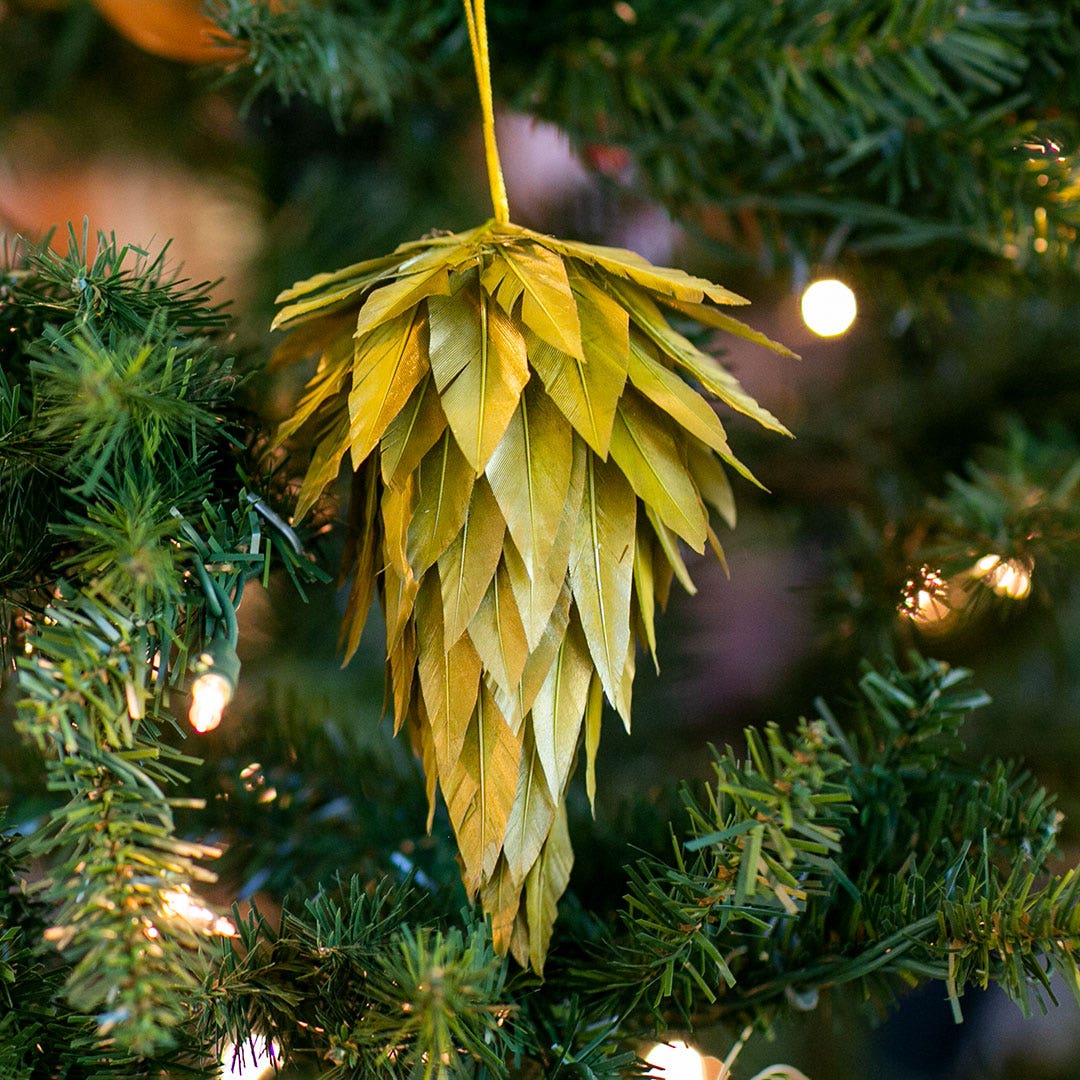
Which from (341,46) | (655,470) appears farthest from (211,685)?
(341,46)

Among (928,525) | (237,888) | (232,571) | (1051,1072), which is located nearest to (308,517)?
(232,571)

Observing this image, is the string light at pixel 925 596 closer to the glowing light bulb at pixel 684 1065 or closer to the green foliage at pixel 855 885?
the green foliage at pixel 855 885

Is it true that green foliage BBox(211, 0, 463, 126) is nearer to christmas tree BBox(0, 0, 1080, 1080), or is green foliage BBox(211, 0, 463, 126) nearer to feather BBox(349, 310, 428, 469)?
christmas tree BBox(0, 0, 1080, 1080)

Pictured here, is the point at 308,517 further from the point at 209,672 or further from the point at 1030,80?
the point at 1030,80

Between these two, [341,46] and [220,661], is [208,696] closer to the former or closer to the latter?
[220,661]

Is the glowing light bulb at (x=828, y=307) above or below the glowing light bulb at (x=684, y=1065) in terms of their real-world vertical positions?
above

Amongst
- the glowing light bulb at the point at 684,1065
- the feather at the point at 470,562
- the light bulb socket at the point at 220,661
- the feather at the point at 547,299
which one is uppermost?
the feather at the point at 547,299

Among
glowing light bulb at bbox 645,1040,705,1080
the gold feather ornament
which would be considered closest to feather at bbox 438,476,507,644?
the gold feather ornament

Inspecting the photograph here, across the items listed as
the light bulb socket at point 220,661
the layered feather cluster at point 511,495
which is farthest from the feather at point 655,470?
the light bulb socket at point 220,661
